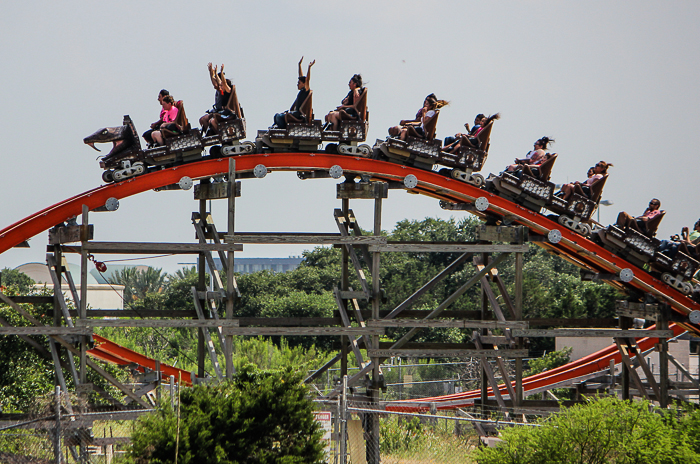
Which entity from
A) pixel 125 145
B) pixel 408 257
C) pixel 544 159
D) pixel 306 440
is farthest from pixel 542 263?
pixel 306 440

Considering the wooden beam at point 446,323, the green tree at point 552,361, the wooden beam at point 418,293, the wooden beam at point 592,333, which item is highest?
the wooden beam at point 418,293

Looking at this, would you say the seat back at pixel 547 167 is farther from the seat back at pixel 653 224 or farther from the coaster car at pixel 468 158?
the seat back at pixel 653 224

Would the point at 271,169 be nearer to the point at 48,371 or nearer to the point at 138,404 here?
the point at 138,404

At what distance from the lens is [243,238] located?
16.0m

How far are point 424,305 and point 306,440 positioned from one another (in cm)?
3314

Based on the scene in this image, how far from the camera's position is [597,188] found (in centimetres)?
1725

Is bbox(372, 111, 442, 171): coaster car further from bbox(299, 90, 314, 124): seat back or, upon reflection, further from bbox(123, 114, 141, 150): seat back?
bbox(123, 114, 141, 150): seat back

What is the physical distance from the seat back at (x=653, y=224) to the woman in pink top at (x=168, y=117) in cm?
976

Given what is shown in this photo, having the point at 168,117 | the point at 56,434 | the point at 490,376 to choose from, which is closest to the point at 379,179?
the point at 168,117

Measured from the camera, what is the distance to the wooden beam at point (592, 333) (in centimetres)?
1634

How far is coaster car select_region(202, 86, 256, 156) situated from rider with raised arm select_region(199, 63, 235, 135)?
8 centimetres

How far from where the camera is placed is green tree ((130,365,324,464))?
10.1 m

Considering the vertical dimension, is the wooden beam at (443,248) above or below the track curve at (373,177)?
below

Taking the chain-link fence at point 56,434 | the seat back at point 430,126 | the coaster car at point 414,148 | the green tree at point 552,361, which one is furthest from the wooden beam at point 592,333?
the green tree at point 552,361
